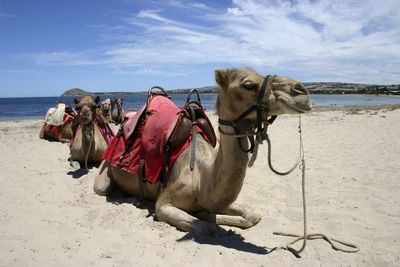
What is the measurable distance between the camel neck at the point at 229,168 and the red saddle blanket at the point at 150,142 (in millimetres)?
1138

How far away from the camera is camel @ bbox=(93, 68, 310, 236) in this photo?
10.5 feet

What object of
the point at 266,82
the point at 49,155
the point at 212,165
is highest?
the point at 266,82

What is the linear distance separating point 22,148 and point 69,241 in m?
8.16

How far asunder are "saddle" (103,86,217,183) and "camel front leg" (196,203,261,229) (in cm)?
66

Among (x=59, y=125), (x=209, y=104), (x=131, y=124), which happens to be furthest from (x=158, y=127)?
(x=209, y=104)

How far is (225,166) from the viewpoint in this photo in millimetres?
3488

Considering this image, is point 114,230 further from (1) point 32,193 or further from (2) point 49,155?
(2) point 49,155

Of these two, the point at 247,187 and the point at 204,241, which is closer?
the point at 204,241

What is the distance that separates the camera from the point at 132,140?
5.43 meters

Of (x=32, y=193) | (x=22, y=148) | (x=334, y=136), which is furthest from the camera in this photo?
(x=334, y=136)

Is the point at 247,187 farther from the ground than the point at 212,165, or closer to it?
closer to it

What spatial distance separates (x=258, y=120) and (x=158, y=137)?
185 centimetres

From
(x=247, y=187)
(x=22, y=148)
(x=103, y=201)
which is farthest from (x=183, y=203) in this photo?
(x=22, y=148)

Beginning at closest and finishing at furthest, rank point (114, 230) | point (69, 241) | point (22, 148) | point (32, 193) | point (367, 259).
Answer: point (367, 259) < point (69, 241) < point (114, 230) < point (32, 193) < point (22, 148)
